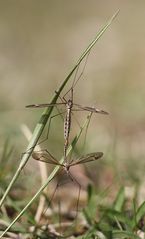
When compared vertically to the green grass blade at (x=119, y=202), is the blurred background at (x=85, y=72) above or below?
above

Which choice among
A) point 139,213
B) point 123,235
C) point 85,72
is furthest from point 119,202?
point 85,72

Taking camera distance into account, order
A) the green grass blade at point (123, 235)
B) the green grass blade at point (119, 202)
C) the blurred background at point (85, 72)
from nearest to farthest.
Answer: the green grass blade at point (123, 235)
the green grass blade at point (119, 202)
the blurred background at point (85, 72)

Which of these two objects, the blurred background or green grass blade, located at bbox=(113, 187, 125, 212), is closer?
green grass blade, located at bbox=(113, 187, 125, 212)

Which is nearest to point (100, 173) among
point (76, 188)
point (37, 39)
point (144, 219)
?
point (76, 188)

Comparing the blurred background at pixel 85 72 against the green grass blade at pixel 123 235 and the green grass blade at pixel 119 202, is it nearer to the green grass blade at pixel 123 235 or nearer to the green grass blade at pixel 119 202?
the green grass blade at pixel 119 202

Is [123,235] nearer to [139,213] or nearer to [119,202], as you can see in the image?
[139,213]

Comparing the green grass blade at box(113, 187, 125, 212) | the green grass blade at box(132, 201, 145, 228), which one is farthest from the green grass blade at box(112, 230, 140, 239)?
the green grass blade at box(113, 187, 125, 212)

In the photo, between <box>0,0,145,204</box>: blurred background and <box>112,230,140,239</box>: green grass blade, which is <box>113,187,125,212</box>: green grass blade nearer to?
<box>112,230,140,239</box>: green grass blade

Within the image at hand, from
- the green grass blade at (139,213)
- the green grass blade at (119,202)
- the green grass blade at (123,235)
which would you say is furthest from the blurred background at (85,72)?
the green grass blade at (123,235)
